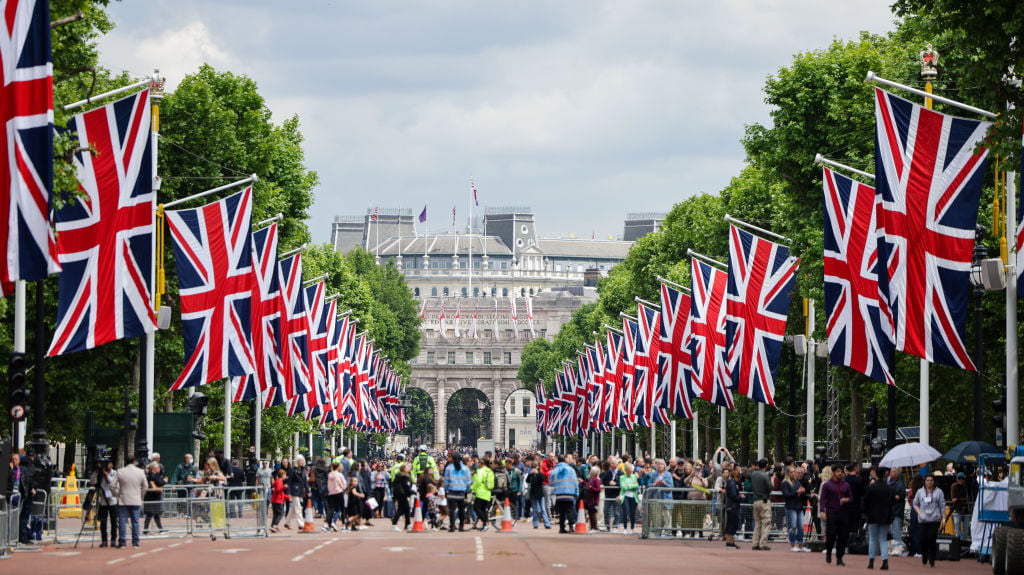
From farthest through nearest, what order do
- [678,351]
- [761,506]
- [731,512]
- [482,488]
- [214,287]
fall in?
1. [678,351]
2. [482,488]
3. [214,287]
4. [731,512]
5. [761,506]

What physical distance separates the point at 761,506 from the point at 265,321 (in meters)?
12.7

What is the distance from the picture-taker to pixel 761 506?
34.0 m

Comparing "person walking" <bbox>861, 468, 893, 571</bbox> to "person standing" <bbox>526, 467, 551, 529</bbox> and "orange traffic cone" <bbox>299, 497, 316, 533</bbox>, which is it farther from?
"orange traffic cone" <bbox>299, 497, 316, 533</bbox>

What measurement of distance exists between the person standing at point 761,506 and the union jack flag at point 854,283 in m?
2.95

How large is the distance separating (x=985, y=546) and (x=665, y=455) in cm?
7114

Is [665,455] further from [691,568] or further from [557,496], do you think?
[691,568]

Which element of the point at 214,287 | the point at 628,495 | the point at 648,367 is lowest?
the point at 628,495

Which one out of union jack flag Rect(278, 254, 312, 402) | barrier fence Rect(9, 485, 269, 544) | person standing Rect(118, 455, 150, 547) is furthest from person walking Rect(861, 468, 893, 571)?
union jack flag Rect(278, 254, 312, 402)

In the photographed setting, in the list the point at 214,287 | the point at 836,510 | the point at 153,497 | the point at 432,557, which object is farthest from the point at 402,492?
the point at 836,510

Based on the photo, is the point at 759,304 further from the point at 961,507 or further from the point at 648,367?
the point at 648,367

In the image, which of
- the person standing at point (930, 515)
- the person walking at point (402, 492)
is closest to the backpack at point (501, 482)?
the person walking at point (402, 492)

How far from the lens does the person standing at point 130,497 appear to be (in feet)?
102

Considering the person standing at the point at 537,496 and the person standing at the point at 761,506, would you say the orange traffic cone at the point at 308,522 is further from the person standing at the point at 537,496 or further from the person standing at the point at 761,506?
the person standing at the point at 761,506

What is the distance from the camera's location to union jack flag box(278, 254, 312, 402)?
144 ft
